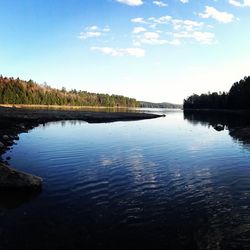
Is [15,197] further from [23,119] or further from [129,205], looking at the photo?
[23,119]

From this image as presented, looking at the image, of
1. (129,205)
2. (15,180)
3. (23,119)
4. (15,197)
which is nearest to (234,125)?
(23,119)

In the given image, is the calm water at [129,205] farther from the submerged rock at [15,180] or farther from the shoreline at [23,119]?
the shoreline at [23,119]

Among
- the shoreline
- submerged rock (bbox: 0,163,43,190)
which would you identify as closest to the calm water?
submerged rock (bbox: 0,163,43,190)

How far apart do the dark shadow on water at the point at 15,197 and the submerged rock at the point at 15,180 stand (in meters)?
0.51

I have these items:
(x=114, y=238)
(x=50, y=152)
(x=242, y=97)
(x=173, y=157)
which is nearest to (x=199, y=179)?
(x=173, y=157)

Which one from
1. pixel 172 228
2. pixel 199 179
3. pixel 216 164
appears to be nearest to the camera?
pixel 172 228

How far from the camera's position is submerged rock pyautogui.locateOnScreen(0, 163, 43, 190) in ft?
66.8

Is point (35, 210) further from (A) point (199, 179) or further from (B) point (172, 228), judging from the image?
(A) point (199, 179)

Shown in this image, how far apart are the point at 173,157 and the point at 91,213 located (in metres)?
18.0

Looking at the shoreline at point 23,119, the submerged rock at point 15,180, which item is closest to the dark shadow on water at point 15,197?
the submerged rock at point 15,180

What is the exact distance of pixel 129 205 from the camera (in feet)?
59.1

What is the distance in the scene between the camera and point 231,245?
13.3m

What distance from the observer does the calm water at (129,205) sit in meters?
13.7

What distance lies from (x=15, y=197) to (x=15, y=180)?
5.85ft
